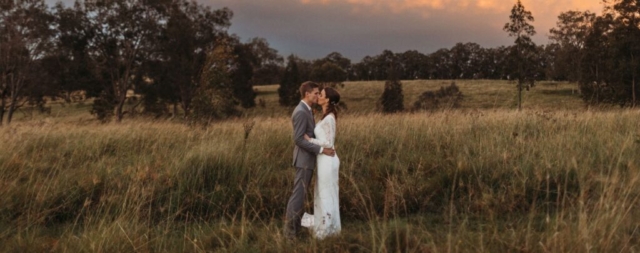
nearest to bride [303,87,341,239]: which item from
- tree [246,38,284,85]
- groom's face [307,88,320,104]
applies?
groom's face [307,88,320,104]

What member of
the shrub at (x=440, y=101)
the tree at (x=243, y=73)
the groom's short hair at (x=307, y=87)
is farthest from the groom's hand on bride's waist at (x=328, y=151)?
the tree at (x=243, y=73)

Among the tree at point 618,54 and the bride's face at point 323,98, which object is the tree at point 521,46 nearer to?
the tree at point 618,54

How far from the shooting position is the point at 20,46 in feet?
101

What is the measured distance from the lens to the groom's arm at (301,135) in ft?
15.2

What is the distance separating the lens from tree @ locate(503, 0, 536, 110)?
37.1m

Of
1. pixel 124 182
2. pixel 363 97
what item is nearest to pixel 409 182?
pixel 124 182

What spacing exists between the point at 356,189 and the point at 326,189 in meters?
0.78

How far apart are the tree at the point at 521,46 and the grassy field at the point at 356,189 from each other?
29.6 metres

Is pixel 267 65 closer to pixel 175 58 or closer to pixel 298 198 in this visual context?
pixel 175 58

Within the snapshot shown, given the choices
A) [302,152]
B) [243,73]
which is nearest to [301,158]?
[302,152]

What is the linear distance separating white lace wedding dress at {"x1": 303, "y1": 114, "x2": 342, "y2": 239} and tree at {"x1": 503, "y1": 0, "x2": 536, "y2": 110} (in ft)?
120

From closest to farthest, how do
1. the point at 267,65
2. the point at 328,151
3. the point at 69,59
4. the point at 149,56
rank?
the point at 328,151
the point at 69,59
the point at 149,56
the point at 267,65

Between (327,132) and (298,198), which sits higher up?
(327,132)

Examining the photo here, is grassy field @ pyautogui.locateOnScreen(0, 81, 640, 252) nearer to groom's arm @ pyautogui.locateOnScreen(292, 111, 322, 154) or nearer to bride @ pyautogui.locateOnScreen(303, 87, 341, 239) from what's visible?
bride @ pyautogui.locateOnScreen(303, 87, 341, 239)
